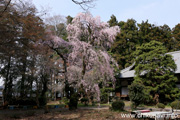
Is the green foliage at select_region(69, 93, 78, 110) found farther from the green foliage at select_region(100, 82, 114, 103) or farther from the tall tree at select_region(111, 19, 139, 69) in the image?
the tall tree at select_region(111, 19, 139, 69)

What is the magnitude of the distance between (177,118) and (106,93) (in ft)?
42.1

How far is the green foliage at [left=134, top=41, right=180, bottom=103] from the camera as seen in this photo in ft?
56.6

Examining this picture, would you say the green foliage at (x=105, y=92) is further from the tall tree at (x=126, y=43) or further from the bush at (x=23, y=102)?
the tall tree at (x=126, y=43)

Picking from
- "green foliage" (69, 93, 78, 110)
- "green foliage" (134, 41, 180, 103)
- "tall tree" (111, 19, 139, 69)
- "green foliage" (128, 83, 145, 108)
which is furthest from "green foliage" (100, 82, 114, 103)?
"tall tree" (111, 19, 139, 69)

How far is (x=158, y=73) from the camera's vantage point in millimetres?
18141

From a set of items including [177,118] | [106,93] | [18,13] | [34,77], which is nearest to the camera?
[177,118]

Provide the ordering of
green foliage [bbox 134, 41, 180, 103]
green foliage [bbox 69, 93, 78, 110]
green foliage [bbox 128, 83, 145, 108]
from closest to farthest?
green foliage [bbox 128, 83, 145, 108] < green foliage [bbox 69, 93, 78, 110] < green foliage [bbox 134, 41, 180, 103]

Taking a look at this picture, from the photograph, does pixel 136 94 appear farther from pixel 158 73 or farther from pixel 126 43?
pixel 126 43

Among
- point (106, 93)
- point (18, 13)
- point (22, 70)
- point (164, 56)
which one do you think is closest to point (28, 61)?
point (22, 70)

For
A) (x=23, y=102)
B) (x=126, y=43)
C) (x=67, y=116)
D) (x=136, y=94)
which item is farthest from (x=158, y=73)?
(x=126, y=43)

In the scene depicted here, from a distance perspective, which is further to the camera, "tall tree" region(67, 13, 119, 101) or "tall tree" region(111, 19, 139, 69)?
"tall tree" region(111, 19, 139, 69)

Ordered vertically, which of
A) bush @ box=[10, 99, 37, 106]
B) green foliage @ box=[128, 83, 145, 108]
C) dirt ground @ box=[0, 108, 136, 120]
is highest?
green foliage @ box=[128, 83, 145, 108]

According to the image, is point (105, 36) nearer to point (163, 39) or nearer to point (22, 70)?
point (22, 70)

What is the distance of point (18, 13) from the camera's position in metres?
10.8
